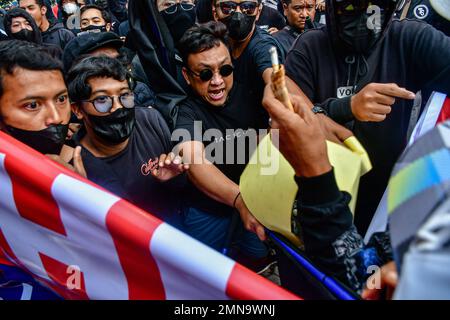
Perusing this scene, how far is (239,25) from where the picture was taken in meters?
2.86

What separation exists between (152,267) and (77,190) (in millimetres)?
329

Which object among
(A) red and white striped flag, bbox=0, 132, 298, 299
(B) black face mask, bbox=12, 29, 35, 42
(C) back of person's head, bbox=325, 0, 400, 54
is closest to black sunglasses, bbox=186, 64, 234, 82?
(C) back of person's head, bbox=325, 0, 400, 54

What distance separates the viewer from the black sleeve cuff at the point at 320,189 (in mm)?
997

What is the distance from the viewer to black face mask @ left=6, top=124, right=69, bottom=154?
1739 millimetres

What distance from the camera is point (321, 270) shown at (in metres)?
1.12

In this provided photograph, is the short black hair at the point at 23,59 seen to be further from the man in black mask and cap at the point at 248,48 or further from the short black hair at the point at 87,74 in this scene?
the man in black mask and cap at the point at 248,48

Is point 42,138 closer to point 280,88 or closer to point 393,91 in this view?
point 280,88

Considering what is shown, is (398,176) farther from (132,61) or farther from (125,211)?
(132,61)

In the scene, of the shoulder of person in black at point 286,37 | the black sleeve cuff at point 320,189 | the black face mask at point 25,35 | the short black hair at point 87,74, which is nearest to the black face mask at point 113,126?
the short black hair at point 87,74

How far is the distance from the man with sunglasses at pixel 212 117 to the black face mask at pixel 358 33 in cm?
72

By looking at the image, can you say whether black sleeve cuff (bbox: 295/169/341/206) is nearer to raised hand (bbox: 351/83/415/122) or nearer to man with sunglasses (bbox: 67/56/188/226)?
raised hand (bbox: 351/83/415/122)

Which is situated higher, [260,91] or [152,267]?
[260,91]

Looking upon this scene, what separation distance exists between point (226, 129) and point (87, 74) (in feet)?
2.67
